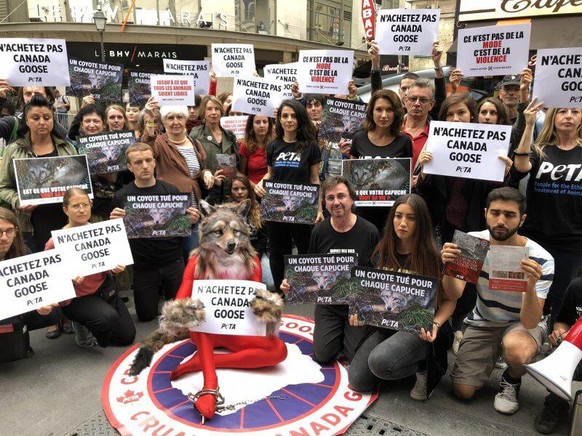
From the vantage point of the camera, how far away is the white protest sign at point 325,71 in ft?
19.1

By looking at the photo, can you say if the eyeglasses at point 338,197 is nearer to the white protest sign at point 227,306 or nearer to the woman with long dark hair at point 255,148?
the white protest sign at point 227,306

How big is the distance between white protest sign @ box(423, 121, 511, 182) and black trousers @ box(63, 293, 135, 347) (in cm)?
321

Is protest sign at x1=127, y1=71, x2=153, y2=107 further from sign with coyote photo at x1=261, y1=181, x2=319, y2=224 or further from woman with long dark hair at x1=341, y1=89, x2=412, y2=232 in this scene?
woman with long dark hair at x1=341, y1=89, x2=412, y2=232

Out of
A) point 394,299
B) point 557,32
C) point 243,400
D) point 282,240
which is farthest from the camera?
point 557,32

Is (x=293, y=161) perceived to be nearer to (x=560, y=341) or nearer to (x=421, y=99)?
(x=421, y=99)

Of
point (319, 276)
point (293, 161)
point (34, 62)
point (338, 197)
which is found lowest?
point (319, 276)

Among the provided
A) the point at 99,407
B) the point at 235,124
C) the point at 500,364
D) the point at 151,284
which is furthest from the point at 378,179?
the point at 235,124

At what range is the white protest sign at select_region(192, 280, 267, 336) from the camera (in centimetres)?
353

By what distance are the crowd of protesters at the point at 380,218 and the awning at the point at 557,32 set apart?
8.15 metres

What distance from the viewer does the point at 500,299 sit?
352cm

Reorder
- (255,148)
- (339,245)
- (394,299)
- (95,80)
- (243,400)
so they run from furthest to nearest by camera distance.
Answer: (95,80) < (255,148) < (339,245) < (243,400) < (394,299)

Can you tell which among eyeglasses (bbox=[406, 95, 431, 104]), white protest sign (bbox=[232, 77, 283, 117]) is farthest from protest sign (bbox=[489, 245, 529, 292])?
white protest sign (bbox=[232, 77, 283, 117])

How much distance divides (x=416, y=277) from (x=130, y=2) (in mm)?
19247

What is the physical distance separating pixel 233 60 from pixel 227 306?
473cm
